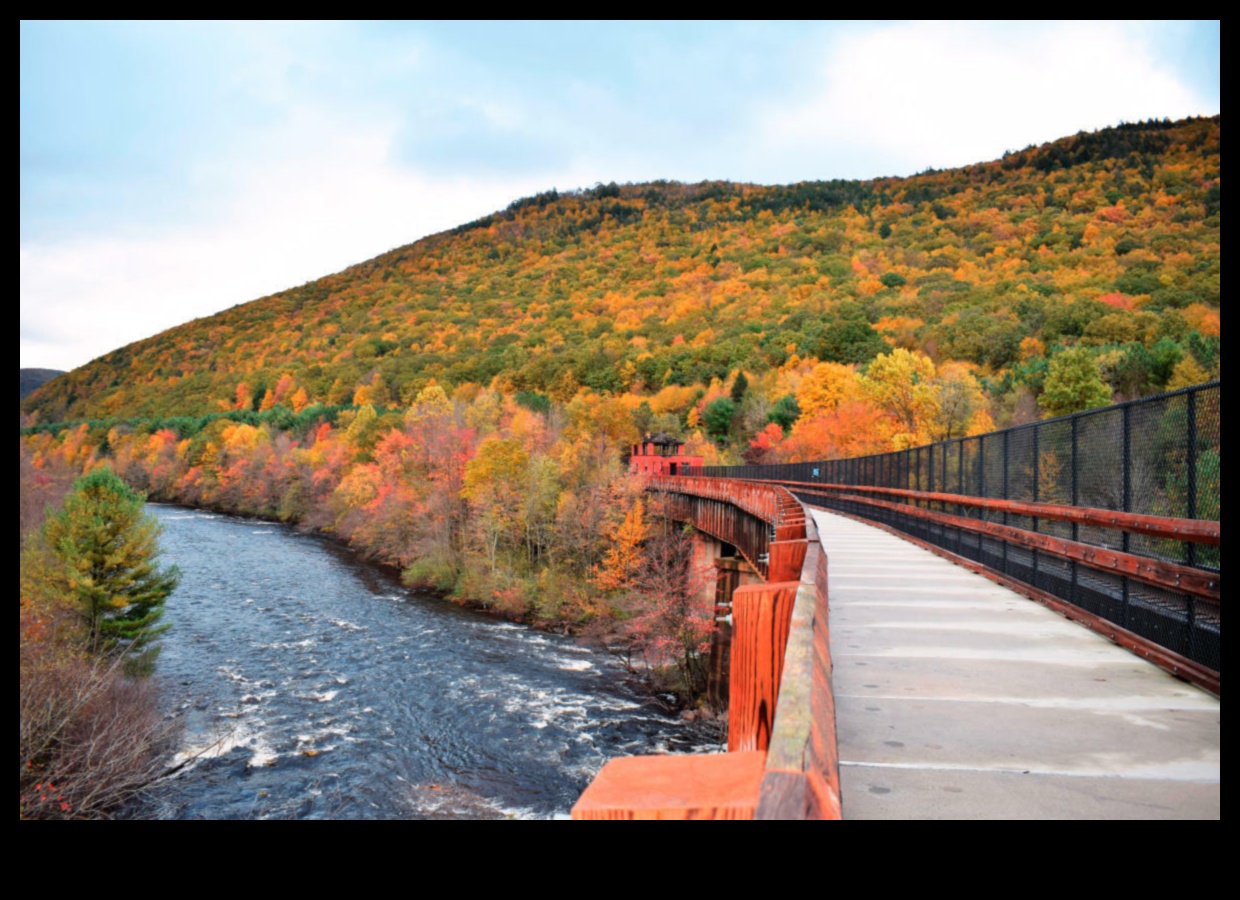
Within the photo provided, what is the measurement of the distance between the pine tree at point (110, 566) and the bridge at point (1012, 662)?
1071 inches

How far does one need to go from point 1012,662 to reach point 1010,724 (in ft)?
5.51

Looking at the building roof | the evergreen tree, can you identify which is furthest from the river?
the evergreen tree

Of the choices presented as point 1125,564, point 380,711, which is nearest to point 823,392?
point 380,711

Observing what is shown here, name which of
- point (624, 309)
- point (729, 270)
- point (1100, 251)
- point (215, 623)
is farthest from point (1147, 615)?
point (729, 270)

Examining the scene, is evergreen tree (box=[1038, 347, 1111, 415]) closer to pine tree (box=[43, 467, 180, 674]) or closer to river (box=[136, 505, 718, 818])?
river (box=[136, 505, 718, 818])

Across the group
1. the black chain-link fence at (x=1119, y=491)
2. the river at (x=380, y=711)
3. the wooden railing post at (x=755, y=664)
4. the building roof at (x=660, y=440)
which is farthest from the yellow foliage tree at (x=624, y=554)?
the wooden railing post at (x=755, y=664)

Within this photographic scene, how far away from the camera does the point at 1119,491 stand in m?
7.41

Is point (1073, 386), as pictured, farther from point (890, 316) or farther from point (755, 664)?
point (890, 316)

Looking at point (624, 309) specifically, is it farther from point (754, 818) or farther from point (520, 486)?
point (754, 818)

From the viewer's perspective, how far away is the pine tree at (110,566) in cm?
2830

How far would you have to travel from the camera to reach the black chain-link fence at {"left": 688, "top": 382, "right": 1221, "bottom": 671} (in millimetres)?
5508

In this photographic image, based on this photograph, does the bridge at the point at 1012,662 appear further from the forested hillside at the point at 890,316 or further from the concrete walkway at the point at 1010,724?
the forested hillside at the point at 890,316

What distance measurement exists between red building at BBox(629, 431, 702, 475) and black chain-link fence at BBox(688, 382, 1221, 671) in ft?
180

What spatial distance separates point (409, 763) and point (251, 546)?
128 ft
